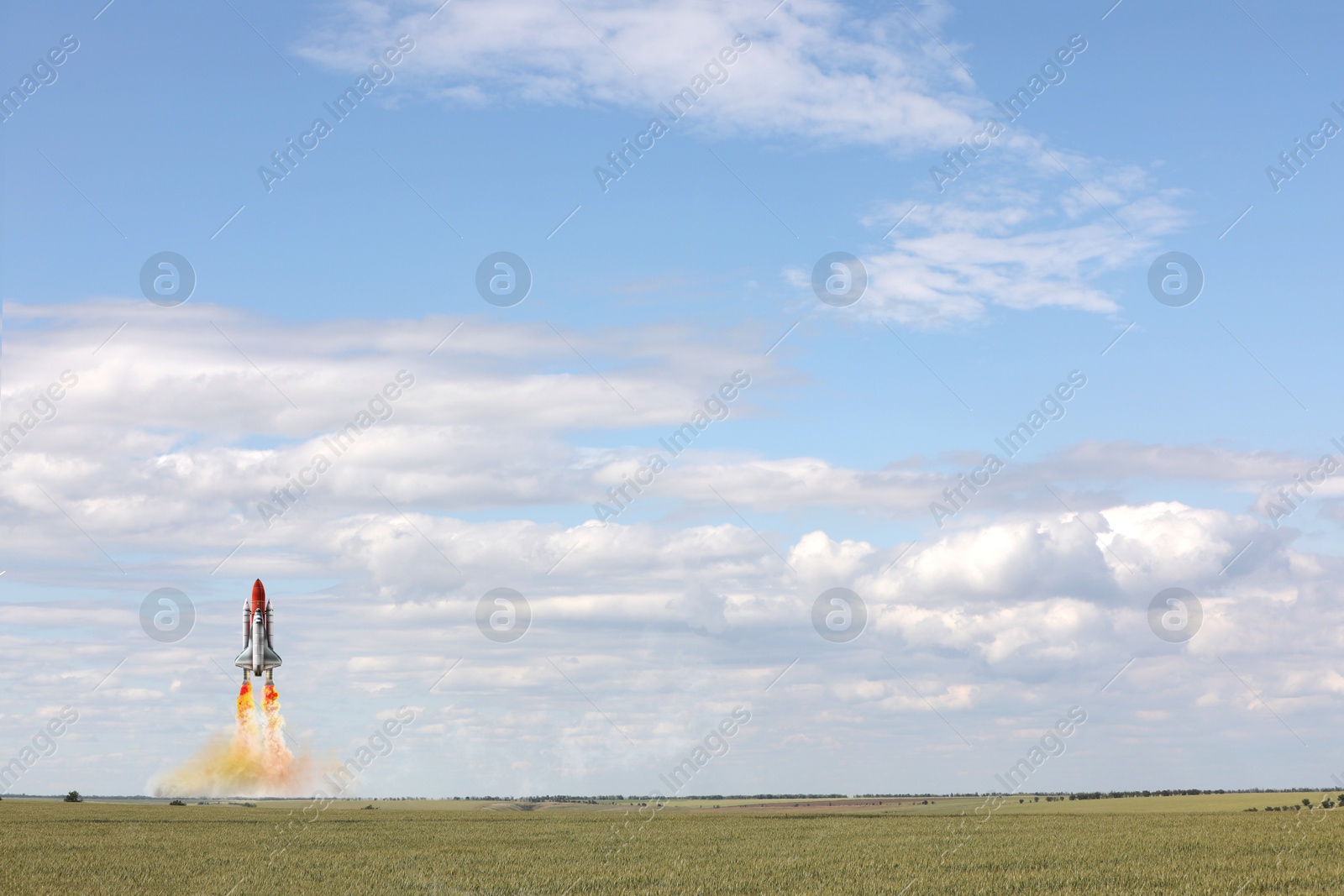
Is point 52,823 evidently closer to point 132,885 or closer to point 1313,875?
point 132,885

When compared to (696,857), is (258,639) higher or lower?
→ higher

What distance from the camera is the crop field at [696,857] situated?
40594mm

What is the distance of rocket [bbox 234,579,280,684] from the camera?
7781 centimetres

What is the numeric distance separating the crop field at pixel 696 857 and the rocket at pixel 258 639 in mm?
11316

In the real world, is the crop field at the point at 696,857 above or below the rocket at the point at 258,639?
below

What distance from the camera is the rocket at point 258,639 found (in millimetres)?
77812

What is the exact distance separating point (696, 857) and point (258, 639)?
134 feet

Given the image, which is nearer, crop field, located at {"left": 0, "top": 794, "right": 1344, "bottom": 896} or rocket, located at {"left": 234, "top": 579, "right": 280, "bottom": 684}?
crop field, located at {"left": 0, "top": 794, "right": 1344, "bottom": 896}

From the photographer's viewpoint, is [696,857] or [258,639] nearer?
[696,857]

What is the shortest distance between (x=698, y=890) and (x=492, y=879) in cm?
966

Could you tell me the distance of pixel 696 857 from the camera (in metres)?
51.3

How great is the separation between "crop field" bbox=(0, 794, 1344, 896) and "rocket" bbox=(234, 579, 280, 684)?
11316 millimetres

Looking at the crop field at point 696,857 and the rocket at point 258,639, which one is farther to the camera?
the rocket at point 258,639

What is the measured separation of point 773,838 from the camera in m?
63.4
